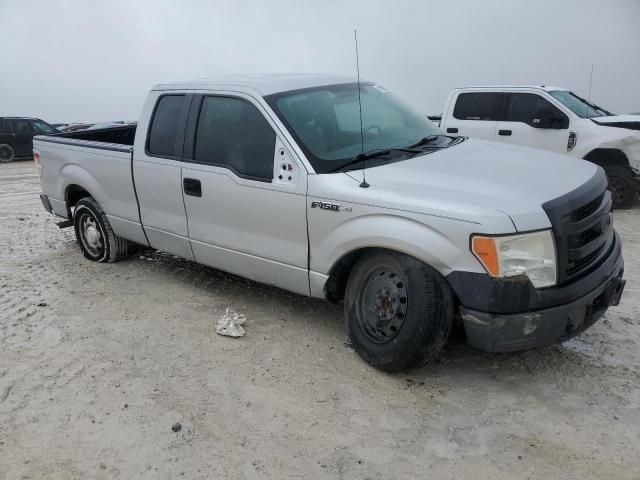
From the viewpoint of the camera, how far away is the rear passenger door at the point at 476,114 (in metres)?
8.16

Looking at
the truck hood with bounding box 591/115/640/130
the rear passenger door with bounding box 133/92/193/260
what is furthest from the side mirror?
the rear passenger door with bounding box 133/92/193/260

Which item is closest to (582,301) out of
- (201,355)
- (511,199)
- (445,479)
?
(511,199)

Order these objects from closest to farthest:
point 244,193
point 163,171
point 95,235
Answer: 1. point 244,193
2. point 163,171
3. point 95,235

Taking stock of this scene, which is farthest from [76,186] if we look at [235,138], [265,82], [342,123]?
[342,123]

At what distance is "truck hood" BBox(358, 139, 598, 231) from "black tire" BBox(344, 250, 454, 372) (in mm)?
363

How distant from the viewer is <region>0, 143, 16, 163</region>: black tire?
16.5m

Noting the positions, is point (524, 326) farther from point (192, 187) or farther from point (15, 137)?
point (15, 137)

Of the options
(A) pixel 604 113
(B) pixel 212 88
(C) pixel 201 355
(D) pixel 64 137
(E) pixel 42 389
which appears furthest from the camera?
(A) pixel 604 113

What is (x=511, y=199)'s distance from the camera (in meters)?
2.91

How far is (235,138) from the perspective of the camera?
3979 millimetres

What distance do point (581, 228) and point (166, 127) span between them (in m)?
3.12

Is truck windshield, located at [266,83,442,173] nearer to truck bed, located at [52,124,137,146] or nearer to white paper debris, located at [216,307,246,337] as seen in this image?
white paper debris, located at [216,307,246,337]

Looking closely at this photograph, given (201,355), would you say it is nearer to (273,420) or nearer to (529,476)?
(273,420)

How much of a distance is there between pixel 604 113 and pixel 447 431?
689 centimetres
